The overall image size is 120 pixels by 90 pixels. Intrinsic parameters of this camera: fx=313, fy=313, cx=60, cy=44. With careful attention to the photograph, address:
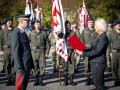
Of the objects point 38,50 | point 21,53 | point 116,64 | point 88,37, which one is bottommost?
point 116,64

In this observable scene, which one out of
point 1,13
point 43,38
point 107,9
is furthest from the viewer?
point 1,13

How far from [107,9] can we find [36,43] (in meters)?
28.4

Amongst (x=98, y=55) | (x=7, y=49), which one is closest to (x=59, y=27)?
(x=7, y=49)

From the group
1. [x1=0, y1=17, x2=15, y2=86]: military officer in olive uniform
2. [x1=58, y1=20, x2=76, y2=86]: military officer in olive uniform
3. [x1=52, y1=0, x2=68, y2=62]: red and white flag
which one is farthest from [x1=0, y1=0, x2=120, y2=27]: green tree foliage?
[x1=0, y1=17, x2=15, y2=86]: military officer in olive uniform

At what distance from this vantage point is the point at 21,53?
6.59 metres

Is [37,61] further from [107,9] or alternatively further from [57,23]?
[107,9]

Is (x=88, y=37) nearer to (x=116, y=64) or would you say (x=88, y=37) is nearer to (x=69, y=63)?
(x=69, y=63)

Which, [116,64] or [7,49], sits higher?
[7,49]

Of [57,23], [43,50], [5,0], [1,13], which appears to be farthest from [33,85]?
[5,0]

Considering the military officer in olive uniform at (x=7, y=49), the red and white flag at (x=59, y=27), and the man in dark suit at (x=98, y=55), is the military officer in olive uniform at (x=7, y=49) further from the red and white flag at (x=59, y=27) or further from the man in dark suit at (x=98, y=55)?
the man in dark suit at (x=98, y=55)

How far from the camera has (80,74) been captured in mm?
11734

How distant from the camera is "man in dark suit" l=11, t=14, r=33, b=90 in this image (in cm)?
647

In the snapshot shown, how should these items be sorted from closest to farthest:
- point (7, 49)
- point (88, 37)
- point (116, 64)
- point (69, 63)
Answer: point (7, 49)
point (116, 64)
point (69, 63)
point (88, 37)

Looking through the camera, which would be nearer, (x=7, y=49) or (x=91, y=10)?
(x=7, y=49)
